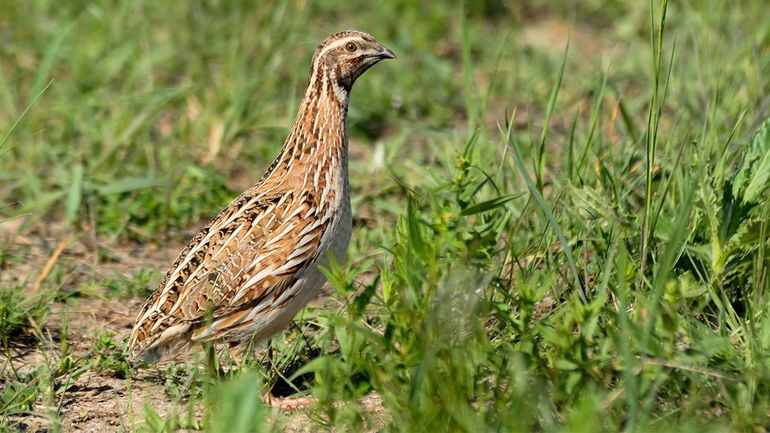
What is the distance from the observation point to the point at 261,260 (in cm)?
524

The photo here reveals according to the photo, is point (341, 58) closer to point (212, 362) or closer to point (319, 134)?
point (319, 134)

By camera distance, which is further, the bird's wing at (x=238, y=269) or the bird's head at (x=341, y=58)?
the bird's head at (x=341, y=58)

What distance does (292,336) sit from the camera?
582 centimetres

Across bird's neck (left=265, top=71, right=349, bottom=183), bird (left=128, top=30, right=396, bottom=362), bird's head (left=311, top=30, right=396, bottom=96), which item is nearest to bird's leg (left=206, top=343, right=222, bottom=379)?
bird (left=128, top=30, right=396, bottom=362)

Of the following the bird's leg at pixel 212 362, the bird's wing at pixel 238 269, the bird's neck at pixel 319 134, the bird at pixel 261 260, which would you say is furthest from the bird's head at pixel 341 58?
the bird's leg at pixel 212 362

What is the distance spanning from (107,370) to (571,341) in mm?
2193

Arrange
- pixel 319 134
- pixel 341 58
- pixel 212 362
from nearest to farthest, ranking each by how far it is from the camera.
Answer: pixel 212 362 < pixel 319 134 < pixel 341 58

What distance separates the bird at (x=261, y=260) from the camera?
5.22m

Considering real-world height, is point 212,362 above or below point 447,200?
below

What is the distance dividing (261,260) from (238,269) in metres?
0.10

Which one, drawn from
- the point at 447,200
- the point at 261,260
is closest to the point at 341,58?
the point at 447,200

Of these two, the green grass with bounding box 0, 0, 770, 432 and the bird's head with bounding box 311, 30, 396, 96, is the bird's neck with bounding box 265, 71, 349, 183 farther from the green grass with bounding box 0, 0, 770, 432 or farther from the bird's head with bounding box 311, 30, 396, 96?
the green grass with bounding box 0, 0, 770, 432

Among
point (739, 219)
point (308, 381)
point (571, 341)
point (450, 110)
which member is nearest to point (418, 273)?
point (571, 341)

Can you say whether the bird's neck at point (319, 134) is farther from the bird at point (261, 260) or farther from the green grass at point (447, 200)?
the green grass at point (447, 200)
